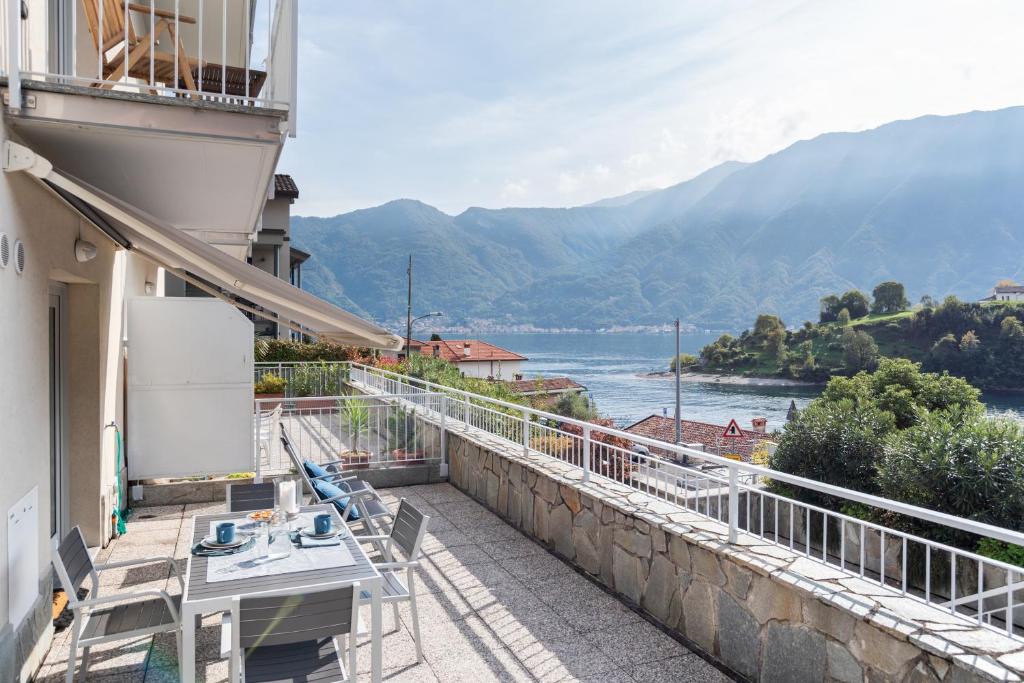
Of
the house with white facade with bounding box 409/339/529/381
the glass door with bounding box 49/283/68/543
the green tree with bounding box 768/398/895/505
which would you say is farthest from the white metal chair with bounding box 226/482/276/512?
the house with white facade with bounding box 409/339/529/381

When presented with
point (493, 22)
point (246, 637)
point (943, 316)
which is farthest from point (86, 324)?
point (943, 316)

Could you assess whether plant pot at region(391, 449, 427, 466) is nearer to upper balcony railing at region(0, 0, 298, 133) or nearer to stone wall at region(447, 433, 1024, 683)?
stone wall at region(447, 433, 1024, 683)

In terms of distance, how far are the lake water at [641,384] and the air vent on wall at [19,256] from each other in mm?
33132

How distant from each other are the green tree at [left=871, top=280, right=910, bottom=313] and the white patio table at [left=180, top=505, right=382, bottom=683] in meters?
108

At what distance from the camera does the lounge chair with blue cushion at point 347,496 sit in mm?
5941

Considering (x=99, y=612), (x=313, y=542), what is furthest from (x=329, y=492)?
(x=99, y=612)

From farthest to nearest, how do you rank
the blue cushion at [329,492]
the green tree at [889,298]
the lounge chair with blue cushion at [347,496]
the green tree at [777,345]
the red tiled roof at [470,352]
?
the green tree at [777,345] → the green tree at [889,298] → the red tiled roof at [470,352] → the blue cushion at [329,492] → the lounge chair with blue cushion at [347,496]

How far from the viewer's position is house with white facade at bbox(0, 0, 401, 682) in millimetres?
3441

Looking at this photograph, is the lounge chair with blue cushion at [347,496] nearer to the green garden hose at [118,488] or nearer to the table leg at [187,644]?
the green garden hose at [118,488]

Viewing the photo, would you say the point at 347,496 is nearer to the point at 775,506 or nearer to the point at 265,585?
the point at 265,585

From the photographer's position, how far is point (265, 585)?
3.44m

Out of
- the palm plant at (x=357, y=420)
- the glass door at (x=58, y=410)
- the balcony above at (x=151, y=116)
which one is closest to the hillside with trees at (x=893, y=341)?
the palm plant at (x=357, y=420)

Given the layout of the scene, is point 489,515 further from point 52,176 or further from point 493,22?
→ point 493,22

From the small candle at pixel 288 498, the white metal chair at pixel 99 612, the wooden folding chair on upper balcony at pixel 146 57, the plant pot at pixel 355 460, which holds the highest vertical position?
the wooden folding chair on upper balcony at pixel 146 57
